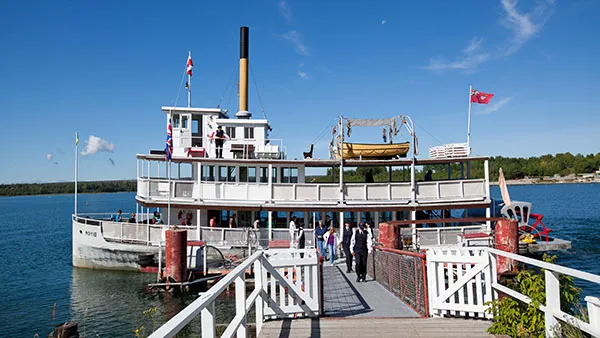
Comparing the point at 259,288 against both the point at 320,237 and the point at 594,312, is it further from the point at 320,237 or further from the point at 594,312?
the point at 320,237

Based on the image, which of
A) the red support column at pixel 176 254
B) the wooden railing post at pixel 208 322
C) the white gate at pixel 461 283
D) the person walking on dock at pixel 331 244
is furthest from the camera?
the red support column at pixel 176 254

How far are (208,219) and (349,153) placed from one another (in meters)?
9.24

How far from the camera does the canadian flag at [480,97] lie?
86.0ft

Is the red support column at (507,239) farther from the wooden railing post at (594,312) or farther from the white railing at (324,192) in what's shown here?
the wooden railing post at (594,312)

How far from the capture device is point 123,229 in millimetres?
24016

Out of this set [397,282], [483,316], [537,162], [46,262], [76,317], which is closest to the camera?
[483,316]

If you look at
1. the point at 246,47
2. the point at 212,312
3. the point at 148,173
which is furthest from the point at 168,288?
the point at 246,47

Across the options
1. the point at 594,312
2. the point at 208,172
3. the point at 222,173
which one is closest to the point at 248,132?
the point at 222,173

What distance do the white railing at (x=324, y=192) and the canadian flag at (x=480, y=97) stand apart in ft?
18.3

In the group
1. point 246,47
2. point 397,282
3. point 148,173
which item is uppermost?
point 246,47

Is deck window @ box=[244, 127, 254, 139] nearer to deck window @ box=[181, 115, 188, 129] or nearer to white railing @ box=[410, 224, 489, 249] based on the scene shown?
deck window @ box=[181, 115, 188, 129]

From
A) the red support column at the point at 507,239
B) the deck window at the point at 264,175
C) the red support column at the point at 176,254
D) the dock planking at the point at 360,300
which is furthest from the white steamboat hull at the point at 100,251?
the red support column at the point at 507,239

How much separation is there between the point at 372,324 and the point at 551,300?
3.19 metres

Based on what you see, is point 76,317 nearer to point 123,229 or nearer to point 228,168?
point 123,229
